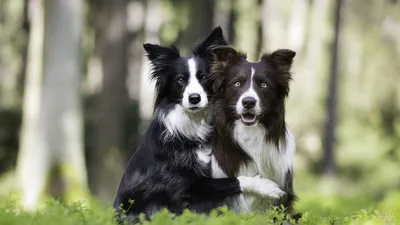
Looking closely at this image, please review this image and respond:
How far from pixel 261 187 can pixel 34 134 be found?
9696mm

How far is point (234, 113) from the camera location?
272 inches

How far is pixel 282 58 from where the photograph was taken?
7098mm

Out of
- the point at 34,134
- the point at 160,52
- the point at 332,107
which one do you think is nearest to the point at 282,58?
the point at 160,52

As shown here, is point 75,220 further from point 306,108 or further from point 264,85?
point 306,108

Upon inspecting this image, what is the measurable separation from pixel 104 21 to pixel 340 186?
27.7ft

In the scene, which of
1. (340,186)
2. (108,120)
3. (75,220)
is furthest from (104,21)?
(75,220)

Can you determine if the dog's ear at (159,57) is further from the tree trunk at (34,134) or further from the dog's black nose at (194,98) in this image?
→ the tree trunk at (34,134)

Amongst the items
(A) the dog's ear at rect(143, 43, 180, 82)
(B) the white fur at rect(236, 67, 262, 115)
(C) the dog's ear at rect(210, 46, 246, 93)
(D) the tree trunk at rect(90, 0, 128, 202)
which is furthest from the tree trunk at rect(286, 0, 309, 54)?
(B) the white fur at rect(236, 67, 262, 115)

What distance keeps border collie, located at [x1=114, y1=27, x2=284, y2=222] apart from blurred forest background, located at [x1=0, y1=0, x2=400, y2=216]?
1083 millimetres

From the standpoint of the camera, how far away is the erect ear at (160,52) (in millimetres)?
7684

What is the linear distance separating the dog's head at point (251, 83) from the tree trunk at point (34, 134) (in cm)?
779

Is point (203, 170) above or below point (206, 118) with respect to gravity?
below

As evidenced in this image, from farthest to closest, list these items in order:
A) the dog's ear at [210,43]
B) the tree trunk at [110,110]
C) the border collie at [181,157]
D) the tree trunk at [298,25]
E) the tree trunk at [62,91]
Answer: the tree trunk at [298,25] → the tree trunk at [110,110] → the tree trunk at [62,91] → the dog's ear at [210,43] → the border collie at [181,157]

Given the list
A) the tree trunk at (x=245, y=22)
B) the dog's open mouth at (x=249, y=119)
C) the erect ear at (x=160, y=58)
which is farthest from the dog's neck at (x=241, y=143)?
the tree trunk at (x=245, y=22)
